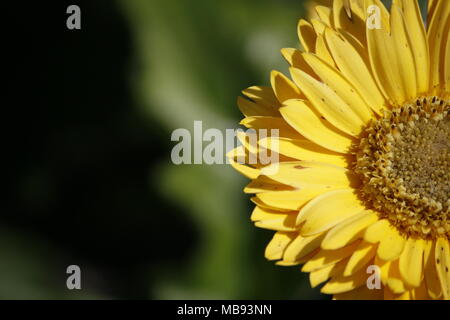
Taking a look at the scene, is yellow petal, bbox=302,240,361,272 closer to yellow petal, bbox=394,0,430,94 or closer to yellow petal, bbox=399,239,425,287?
yellow petal, bbox=399,239,425,287

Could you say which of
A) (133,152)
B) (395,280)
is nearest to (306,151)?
(395,280)

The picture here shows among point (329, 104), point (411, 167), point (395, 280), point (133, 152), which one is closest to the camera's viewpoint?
point (395, 280)

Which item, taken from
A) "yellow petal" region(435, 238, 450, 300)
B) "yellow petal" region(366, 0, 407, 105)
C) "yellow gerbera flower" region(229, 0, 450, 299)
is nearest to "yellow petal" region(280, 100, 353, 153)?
"yellow gerbera flower" region(229, 0, 450, 299)

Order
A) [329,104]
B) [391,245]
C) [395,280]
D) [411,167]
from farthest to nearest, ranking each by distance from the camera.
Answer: [411,167] < [329,104] < [391,245] < [395,280]

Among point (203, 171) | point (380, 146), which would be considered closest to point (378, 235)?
point (380, 146)

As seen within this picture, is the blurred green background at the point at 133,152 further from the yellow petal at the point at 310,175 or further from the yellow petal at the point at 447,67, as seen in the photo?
the yellow petal at the point at 447,67

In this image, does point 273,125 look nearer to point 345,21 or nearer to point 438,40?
point 345,21
